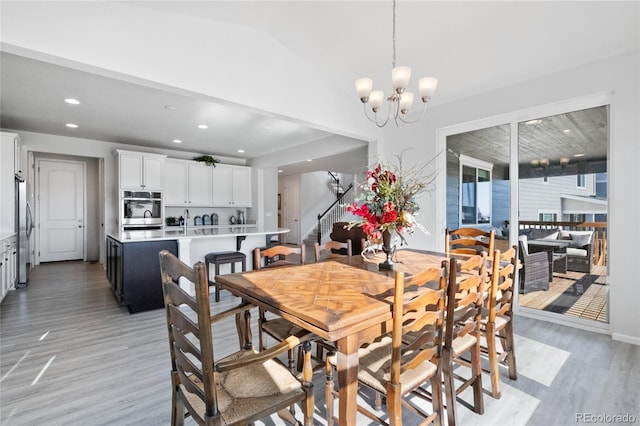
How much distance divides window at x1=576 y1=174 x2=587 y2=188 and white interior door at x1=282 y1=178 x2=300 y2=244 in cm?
831

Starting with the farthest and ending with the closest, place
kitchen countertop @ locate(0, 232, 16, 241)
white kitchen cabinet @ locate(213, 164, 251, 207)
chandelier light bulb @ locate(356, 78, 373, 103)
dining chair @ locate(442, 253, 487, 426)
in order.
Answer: white kitchen cabinet @ locate(213, 164, 251, 207)
kitchen countertop @ locate(0, 232, 16, 241)
chandelier light bulb @ locate(356, 78, 373, 103)
dining chair @ locate(442, 253, 487, 426)

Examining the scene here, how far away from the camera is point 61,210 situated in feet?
22.8

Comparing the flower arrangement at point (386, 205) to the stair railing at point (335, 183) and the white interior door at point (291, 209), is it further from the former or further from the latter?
the stair railing at point (335, 183)

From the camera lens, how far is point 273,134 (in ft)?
18.3

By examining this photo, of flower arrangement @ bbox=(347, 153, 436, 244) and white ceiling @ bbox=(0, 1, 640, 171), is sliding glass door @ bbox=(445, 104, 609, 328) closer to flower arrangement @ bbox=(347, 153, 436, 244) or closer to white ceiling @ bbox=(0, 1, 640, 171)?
white ceiling @ bbox=(0, 1, 640, 171)

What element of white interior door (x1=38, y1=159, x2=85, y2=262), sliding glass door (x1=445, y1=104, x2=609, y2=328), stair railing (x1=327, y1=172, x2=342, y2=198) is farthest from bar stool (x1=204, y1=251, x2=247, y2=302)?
stair railing (x1=327, y1=172, x2=342, y2=198)

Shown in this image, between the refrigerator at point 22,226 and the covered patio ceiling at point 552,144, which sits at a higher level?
the covered patio ceiling at point 552,144

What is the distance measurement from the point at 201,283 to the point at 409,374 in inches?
41.7

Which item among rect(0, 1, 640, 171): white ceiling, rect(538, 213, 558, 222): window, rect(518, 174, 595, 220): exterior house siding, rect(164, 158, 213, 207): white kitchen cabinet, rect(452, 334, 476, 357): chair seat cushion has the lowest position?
rect(452, 334, 476, 357): chair seat cushion

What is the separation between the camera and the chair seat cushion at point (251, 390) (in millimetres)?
1178

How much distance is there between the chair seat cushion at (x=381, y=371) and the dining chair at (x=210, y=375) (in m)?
0.29

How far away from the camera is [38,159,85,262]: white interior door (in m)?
6.75

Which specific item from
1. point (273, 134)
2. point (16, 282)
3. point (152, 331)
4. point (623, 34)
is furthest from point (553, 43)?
point (16, 282)

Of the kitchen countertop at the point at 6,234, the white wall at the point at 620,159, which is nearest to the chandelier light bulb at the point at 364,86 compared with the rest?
the white wall at the point at 620,159
